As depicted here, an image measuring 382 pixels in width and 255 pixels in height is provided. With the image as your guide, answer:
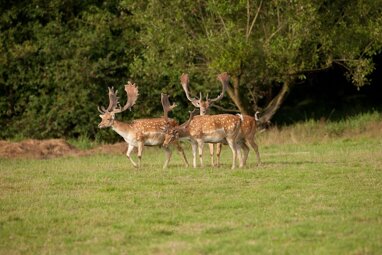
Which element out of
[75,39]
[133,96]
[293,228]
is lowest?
[293,228]

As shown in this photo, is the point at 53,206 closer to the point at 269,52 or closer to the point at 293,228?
the point at 293,228

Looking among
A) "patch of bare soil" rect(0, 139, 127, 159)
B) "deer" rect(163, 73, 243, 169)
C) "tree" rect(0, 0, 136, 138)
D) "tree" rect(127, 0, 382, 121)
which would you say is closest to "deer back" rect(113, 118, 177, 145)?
"deer" rect(163, 73, 243, 169)

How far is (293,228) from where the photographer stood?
11.1 meters

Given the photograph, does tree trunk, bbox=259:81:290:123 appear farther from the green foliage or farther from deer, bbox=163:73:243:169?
deer, bbox=163:73:243:169

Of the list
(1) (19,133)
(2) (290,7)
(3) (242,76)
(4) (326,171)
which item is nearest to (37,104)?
(1) (19,133)

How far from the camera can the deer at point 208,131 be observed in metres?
18.1

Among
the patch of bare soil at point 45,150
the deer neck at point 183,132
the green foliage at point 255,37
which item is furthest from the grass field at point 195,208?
the green foliage at point 255,37

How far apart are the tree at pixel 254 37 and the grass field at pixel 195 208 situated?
6083mm

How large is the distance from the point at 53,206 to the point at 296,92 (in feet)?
78.3

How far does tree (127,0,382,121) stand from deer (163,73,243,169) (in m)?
6.13

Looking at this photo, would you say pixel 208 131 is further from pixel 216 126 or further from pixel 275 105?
pixel 275 105

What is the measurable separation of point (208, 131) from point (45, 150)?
665cm

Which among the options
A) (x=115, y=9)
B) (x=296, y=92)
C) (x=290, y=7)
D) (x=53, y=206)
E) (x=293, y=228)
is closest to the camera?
(x=293, y=228)

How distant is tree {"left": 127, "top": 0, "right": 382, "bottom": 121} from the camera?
24.3m
